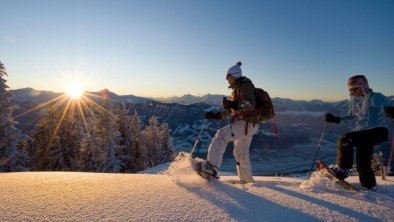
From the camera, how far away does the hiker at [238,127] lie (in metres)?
5.81

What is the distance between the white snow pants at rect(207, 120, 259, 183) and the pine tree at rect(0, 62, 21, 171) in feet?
71.8

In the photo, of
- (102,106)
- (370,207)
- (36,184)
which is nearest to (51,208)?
(36,184)

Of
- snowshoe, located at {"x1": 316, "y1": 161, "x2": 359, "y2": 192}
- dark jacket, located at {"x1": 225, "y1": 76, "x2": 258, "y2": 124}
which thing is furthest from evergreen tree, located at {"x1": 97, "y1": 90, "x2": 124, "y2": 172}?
snowshoe, located at {"x1": 316, "y1": 161, "x2": 359, "y2": 192}

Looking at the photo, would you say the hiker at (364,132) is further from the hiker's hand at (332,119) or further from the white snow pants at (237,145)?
the white snow pants at (237,145)

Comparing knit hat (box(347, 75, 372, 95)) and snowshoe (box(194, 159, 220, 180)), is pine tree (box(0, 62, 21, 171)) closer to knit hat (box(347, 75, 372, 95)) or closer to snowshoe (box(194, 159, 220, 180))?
snowshoe (box(194, 159, 220, 180))

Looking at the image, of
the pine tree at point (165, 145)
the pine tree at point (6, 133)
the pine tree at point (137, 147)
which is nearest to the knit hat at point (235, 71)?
the pine tree at point (6, 133)

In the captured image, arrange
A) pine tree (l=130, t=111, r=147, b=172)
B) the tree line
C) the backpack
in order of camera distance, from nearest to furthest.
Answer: the backpack → the tree line → pine tree (l=130, t=111, r=147, b=172)

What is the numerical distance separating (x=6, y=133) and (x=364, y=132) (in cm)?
2419

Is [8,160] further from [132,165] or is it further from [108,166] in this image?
[132,165]

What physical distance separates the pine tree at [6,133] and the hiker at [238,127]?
71.9ft

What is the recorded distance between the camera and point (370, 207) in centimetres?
397

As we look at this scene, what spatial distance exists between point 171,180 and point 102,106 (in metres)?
29.9

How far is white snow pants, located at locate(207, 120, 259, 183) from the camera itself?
19.5 feet

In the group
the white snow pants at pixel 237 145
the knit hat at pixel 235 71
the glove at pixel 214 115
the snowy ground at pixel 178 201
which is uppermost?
the knit hat at pixel 235 71
